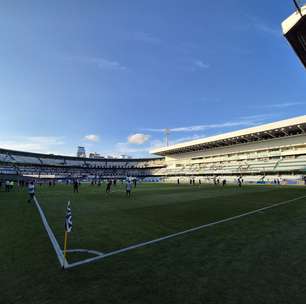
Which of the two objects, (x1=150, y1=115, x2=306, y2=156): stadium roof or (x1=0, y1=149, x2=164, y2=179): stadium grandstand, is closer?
(x1=150, y1=115, x2=306, y2=156): stadium roof

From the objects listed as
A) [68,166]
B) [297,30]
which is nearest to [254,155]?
[297,30]

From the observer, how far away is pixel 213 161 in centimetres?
8494

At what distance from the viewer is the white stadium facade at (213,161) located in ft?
189

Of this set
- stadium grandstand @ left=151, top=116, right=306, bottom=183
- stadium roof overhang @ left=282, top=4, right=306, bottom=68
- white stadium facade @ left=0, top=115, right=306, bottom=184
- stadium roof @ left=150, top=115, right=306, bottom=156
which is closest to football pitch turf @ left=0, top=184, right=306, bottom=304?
stadium roof overhang @ left=282, top=4, right=306, bottom=68

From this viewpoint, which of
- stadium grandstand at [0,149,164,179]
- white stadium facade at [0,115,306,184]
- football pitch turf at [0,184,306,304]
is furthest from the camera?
stadium grandstand at [0,149,164,179]

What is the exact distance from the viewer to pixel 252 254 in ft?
17.8

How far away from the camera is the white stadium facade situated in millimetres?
57638

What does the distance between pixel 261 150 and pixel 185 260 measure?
244 ft

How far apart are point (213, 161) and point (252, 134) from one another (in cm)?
2172

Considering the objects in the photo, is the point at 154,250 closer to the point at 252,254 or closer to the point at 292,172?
the point at 252,254

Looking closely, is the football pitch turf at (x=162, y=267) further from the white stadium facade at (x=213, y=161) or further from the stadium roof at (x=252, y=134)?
the stadium roof at (x=252, y=134)

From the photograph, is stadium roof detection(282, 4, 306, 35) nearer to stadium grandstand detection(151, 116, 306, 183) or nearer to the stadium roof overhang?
the stadium roof overhang

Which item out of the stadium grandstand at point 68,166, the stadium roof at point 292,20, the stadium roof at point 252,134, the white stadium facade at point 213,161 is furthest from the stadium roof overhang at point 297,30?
the stadium grandstand at point 68,166

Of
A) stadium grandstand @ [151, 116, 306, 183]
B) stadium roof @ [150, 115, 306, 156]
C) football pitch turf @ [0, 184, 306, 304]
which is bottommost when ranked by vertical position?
football pitch turf @ [0, 184, 306, 304]
